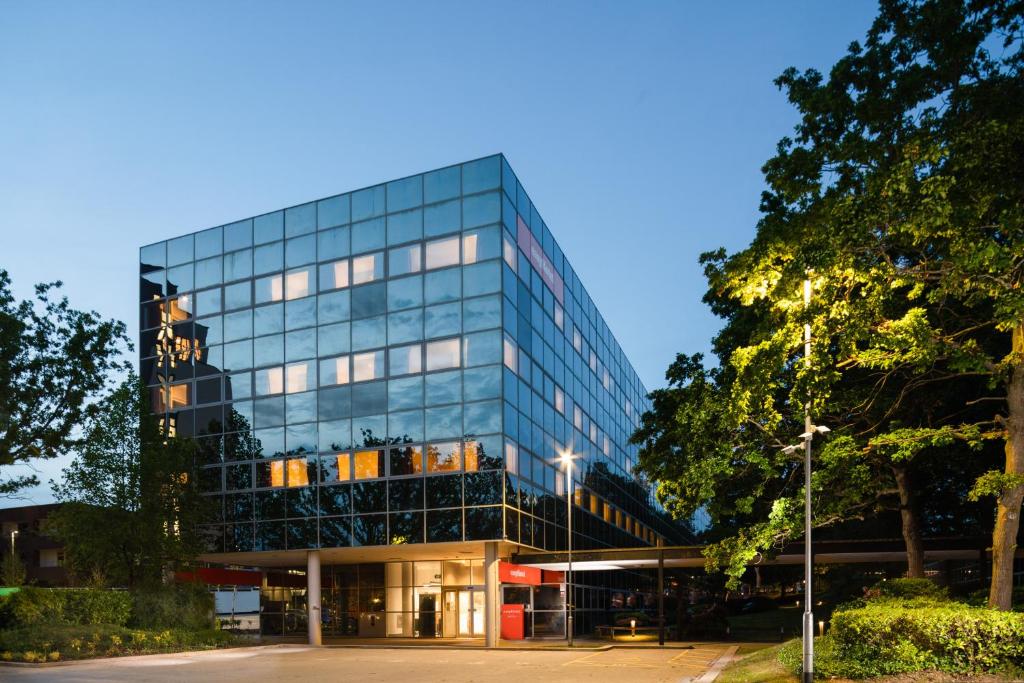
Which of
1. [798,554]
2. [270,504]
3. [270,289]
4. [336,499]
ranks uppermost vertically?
[270,289]

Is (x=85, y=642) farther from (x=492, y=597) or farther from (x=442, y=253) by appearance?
(x=442, y=253)

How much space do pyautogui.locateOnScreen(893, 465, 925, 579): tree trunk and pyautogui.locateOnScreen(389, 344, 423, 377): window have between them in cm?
2090

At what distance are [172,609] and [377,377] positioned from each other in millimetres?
13404

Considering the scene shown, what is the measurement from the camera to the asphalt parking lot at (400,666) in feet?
78.4

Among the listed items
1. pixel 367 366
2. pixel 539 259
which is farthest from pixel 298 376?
pixel 539 259

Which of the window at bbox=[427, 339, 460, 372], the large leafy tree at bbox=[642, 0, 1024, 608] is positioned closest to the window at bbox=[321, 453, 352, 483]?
the window at bbox=[427, 339, 460, 372]

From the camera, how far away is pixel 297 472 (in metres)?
42.3

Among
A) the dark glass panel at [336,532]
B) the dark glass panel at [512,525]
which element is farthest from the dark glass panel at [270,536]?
the dark glass panel at [512,525]

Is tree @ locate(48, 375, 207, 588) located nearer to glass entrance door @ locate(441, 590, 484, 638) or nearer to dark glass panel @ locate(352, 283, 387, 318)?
dark glass panel @ locate(352, 283, 387, 318)

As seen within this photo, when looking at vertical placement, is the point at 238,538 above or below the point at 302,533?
below

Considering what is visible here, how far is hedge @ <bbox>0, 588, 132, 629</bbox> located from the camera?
105ft

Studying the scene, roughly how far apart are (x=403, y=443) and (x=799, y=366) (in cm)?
2445

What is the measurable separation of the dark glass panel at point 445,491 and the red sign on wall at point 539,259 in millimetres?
11949

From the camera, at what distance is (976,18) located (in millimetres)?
20000
